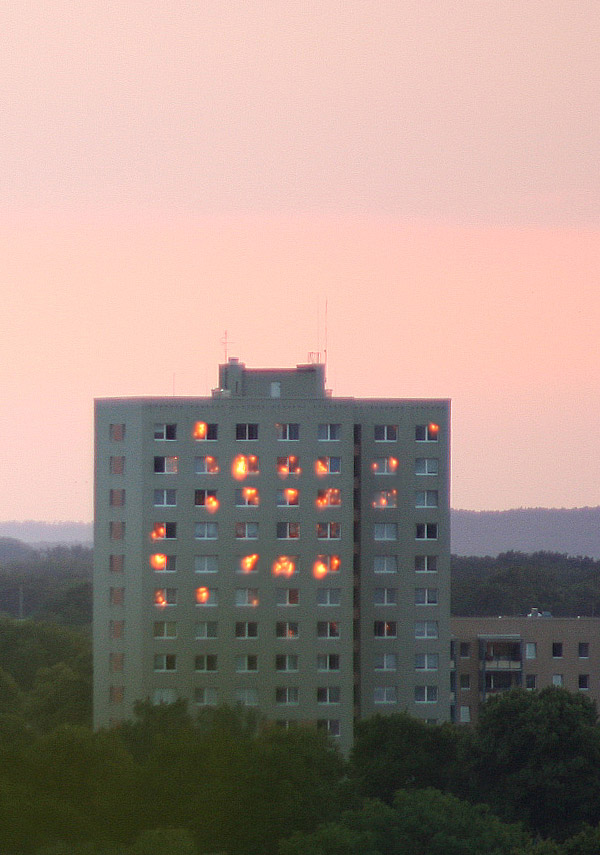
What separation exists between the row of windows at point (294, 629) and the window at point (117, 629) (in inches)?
109

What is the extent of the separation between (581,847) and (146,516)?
167 feet

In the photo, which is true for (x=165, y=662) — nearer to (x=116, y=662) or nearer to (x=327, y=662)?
(x=116, y=662)

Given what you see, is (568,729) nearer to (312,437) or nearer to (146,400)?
(312,437)

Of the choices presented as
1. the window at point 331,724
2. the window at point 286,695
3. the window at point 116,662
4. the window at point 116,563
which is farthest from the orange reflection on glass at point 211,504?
the window at point 331,724

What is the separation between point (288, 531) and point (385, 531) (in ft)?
18.5

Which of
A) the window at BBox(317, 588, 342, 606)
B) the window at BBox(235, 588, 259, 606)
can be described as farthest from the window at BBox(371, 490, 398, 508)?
the window at BBox(235, 588, 259, 606)

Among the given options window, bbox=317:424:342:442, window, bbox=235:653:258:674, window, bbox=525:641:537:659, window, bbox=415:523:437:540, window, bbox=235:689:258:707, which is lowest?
window, bbox=235:689:258:707

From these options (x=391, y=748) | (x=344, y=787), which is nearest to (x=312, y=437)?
(x=391, y=748)

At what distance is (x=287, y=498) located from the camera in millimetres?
94625

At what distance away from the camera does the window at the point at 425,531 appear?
9450 centimetres

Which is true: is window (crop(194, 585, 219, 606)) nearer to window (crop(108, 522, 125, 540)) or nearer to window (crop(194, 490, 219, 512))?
window (crop(194, 490, 219, 512))

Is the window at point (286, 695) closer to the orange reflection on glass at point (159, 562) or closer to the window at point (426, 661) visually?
the window at point (426, 661)

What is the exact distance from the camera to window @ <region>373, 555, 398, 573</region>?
309 ft

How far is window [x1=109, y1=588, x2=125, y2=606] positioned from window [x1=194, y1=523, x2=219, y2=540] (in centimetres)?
593
